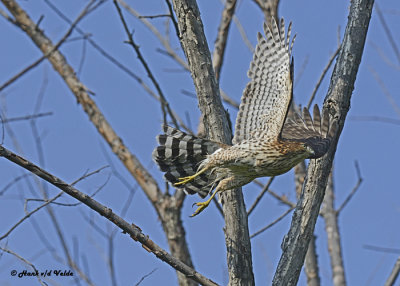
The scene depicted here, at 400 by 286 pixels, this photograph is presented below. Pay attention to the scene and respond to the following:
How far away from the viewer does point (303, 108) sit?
5.16m

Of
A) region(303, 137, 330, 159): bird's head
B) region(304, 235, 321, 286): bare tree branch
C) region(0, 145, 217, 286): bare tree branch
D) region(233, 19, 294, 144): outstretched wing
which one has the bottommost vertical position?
region(0, 145, 217, 286): bare tree branch

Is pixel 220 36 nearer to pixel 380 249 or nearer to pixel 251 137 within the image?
pixel 251 137

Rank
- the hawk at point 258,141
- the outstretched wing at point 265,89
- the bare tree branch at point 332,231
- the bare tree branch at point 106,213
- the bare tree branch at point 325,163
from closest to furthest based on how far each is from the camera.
Result: the bare tree branch at point 106,213 < the bare tree branch at point 325,163 < the hawk at point 258,141 < the outstretched wing at point 265,89 < the bare tree branch at point 332,231

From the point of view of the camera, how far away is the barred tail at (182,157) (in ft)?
15.5

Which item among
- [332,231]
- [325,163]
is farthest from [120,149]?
[325,163]

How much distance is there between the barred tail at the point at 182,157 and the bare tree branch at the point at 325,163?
2.92 ft

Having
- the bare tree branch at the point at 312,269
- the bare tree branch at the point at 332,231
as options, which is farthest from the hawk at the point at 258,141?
the bare tree branch at the point at 332,231

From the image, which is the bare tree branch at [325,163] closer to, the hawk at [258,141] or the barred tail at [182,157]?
the hawk at [258,141]

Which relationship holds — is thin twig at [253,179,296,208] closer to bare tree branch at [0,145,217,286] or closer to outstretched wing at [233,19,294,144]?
outstretched wing at [233,19,294,144]

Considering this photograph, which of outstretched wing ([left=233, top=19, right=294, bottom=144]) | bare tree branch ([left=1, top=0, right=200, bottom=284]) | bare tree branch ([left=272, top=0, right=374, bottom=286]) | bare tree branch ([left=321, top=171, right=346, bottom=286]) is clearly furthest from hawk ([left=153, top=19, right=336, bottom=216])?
bare tree branch ([left=321, top=171, right=346, bottom=286])

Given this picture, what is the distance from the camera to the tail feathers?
13.9ft

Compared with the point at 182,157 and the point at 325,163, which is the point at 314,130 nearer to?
the point at 325,163

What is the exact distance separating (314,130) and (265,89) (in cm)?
53

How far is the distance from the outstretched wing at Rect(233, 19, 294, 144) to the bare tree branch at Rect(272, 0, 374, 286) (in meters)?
0.83
